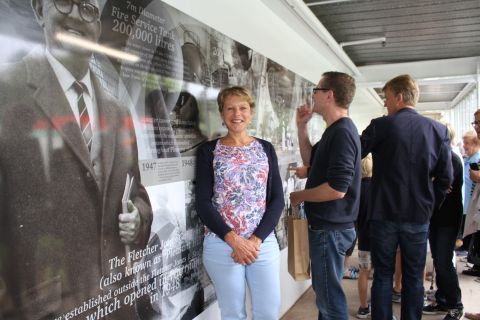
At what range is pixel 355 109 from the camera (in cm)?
909

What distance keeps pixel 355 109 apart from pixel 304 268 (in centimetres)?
738

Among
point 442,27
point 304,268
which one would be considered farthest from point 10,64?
point 442,27

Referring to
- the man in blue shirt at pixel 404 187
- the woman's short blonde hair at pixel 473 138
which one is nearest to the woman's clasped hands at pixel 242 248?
the man in blue shirt at pixel 404 187

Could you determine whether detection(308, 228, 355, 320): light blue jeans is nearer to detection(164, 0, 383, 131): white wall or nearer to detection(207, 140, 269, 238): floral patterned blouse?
detection(207, 140, 269, 238): floral patterned blouse

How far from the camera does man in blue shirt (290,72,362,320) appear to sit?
76.5 inches

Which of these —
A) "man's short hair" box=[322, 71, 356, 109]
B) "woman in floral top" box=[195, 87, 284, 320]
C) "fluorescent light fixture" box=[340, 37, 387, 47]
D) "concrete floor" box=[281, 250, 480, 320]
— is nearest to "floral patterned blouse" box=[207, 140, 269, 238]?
"woman in floral top" box=[195, 87, 284, 320]

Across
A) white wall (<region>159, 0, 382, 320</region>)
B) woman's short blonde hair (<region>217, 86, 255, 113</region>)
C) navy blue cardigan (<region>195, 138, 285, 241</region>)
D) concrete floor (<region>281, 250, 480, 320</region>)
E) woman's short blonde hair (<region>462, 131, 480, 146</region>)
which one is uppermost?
white wall (<region>159, 0, 382, 320</region>)

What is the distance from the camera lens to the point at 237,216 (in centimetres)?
190

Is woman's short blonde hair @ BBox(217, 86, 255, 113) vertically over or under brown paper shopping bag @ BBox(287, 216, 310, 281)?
over

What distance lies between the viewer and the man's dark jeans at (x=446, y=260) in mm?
3041

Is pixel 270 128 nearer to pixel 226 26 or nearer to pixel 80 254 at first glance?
pixel 226 26

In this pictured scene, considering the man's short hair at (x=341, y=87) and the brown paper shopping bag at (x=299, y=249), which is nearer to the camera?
the man's short hair at (x=341, y=87)

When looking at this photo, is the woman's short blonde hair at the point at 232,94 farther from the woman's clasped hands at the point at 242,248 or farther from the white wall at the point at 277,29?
the woman's clasped hands at the point at 242,248

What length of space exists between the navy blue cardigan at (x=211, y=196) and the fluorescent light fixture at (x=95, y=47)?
579mm
